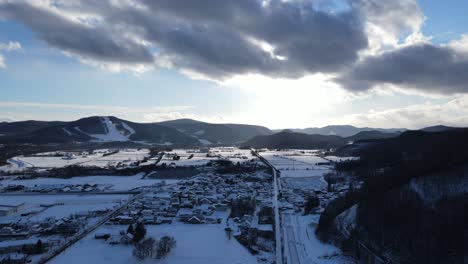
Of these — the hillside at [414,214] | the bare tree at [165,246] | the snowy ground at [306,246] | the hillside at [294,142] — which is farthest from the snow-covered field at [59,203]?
the hillside at [294,142]

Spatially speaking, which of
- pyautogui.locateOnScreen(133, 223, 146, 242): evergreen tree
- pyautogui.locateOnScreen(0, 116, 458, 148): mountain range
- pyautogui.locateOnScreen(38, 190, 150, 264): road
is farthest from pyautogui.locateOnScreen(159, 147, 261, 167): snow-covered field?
pyautogui.locateOnScreen(133, 223, 146, 242): evergreen tree

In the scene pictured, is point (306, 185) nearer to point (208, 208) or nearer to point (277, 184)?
point (277, 184)

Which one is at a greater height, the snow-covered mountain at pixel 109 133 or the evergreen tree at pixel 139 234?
the snow-covered mountain at pixel 109 133

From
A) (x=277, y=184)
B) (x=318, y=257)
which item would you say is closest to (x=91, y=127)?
(x=277, y=184)

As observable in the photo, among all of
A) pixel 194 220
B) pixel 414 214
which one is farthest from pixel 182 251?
pixel 414 214

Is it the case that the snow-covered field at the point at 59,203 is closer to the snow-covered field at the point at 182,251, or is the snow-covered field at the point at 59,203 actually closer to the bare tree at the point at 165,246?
the snow-covered field at the point at 182,251
